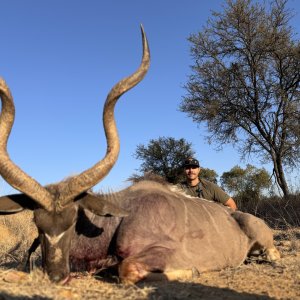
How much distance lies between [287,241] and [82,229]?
3.42 metres

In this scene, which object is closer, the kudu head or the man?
the kudu head

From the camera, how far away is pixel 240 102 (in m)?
15.9

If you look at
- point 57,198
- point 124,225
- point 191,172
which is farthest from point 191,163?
point 57,198

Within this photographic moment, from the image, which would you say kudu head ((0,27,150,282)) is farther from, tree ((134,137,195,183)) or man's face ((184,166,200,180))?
tree ((134,137,195,183))

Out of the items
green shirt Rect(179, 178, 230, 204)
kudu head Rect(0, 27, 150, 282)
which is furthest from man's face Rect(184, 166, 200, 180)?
kudu head Rect(0, 27, 150, 282)

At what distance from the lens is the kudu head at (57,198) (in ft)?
12.6

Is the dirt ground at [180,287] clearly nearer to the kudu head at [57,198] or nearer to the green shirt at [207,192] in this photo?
the kudu head at [57,198]

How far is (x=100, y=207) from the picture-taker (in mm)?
4188

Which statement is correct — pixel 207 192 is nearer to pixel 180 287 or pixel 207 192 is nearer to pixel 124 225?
pixel 124 225

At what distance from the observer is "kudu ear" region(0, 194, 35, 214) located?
4.06 metres

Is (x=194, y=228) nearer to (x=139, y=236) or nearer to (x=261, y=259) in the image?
(x=139, y=236)

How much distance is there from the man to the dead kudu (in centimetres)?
122

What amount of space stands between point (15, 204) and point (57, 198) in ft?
1.25

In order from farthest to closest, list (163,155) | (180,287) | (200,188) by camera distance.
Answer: (163,155) → (200,188) → (180,287)
